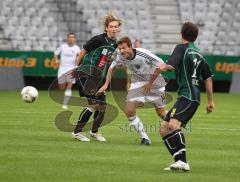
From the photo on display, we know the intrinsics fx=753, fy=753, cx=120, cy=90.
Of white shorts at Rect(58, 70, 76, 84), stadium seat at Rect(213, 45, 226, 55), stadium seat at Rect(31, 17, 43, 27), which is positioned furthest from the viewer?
stadium seat at Rect(213, 45, 226, 55)

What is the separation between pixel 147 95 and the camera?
13656 millimetres

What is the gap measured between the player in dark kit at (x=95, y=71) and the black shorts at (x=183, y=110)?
3965 millimetres

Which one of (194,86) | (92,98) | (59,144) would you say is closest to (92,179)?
(194,86)

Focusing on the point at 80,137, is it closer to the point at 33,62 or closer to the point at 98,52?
the point at 98,52

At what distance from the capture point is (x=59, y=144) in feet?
42.4

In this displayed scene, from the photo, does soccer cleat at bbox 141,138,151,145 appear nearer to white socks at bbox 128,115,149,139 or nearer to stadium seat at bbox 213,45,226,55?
white socks at bbox 128,115,149,139

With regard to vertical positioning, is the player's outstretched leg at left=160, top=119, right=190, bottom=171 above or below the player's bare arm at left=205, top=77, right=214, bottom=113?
below

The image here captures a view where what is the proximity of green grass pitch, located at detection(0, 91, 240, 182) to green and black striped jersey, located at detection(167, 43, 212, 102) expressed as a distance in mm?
1071

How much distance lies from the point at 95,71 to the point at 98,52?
44cm

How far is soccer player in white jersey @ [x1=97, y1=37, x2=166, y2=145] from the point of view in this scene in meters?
13.3

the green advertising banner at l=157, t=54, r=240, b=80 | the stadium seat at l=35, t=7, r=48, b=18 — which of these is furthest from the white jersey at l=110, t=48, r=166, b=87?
the stadium seat at l=35, t=7, r=48, b=18

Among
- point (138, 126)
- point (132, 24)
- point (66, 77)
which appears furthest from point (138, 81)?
point (132, 24)

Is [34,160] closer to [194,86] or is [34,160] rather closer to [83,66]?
[194,86]

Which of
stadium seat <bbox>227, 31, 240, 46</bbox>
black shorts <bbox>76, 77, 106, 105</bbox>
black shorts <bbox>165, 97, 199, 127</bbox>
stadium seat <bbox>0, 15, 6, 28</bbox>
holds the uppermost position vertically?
black shorts <bbox>165, 97, 199, 127</bbox>
